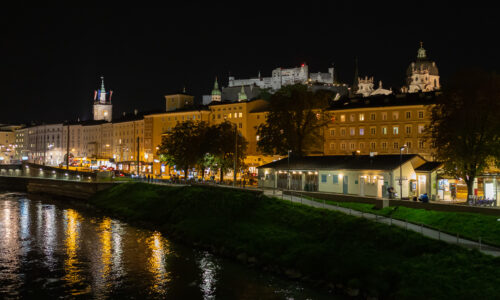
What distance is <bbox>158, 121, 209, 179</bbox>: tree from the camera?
7941 centimetres

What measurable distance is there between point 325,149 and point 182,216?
155 ft

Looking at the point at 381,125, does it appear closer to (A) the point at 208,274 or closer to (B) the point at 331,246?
(B) the point at 331,246

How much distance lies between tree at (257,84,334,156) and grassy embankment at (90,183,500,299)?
19.0m

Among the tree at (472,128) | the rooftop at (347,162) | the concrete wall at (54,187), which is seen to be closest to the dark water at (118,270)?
the rooftop at (347,162)

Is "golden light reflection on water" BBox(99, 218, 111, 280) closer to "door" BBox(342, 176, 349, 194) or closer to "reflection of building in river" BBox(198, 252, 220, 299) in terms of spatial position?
"reflection of building in river" BBox(198, 252, 220, 299)

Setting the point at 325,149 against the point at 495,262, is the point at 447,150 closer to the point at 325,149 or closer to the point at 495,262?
the point at 495,262

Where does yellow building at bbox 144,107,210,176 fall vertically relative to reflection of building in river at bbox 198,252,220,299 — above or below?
above

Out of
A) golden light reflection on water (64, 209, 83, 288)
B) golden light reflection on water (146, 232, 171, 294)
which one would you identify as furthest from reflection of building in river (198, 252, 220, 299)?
golden light reflection on water (64, 209, 83, 288)

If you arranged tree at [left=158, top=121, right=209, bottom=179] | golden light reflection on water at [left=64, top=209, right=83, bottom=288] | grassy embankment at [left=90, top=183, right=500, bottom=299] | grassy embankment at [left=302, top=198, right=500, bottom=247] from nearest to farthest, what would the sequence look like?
1. grassy embankment at [left=90, top=183, right=500, bottom=299]
2. golden light reflection on water at [left=64, top=209, right=83, bottom=288]
3. grassy embankment at [left=302, top=198, right=500, bottom=247]
4. tree at [left=158, top=121, right=209, bottom=179]

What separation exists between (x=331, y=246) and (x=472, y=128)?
833 inches

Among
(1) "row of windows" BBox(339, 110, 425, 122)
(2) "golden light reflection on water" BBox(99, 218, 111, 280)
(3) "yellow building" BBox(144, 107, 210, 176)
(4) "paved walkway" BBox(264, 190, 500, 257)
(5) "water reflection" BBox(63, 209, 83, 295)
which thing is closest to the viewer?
(4) "paved walkway" BBox(264, 190, 500, 257)

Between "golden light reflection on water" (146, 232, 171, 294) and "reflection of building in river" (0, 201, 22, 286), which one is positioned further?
"reflection of building in river" (0, 201, 22, 286)

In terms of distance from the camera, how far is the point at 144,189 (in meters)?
71.0

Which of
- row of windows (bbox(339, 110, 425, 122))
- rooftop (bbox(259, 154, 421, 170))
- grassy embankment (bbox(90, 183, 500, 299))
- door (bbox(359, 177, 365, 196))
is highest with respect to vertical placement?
row of windows (bbox(339, 110, 425, 122))
